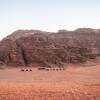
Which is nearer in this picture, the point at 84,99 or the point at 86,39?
the point at 84,99

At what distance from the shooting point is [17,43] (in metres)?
65.1

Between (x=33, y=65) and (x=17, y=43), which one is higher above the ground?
(x=17, y=43)

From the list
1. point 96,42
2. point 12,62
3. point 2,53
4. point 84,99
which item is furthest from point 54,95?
point 96,42

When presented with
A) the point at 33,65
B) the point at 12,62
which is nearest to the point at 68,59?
the point at 33,65

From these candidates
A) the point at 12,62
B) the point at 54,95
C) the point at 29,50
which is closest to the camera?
the point at 54,95

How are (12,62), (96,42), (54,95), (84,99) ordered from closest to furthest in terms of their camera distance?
(84,99)
(54,95)
(12,62)
(96,42)

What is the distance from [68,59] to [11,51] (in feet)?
37.5

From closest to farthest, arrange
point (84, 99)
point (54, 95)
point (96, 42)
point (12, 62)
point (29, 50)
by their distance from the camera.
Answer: point (84, 99), point (54, 95), point (12, 62), point (29, 50), point (96, 42)

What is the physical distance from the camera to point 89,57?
6456cm

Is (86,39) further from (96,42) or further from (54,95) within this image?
(54,95)

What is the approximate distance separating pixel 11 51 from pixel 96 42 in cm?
2831

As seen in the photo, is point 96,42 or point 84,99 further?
point 96,42

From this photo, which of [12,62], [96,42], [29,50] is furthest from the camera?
[96,42]

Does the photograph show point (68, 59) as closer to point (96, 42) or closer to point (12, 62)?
point (12, 62)
